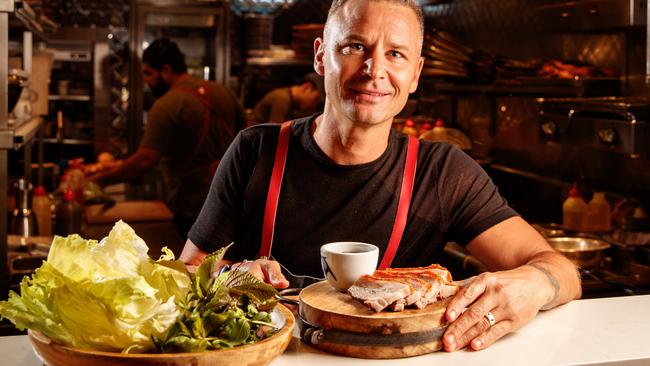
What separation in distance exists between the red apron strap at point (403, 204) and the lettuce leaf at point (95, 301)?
1.04 meters

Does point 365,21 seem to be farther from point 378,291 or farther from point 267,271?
point 378,291

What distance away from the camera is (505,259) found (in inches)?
97.0

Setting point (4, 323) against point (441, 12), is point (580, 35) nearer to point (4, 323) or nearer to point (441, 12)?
point (441, 12)

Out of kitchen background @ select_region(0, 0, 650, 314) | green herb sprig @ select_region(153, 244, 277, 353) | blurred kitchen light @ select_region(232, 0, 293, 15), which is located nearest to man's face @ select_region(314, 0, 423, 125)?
green herb sprig @ select_region(153, 244, 277, 353)

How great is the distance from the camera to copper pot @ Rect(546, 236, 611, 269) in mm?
3711

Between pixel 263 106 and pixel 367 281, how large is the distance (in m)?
6.03

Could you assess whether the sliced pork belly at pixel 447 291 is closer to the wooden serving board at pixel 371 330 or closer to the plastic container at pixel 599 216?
the wooden serving board at pixel 371 330

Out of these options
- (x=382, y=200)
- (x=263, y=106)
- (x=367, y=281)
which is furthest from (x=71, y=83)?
(x=367, y=281)

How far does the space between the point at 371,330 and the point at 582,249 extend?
2360 millimetres

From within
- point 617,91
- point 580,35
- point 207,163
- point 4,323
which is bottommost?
point 4,323

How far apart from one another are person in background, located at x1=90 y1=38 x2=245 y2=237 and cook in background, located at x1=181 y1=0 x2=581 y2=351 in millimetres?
3382

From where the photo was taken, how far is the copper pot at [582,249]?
371cm

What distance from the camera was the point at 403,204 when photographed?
8.36 ft

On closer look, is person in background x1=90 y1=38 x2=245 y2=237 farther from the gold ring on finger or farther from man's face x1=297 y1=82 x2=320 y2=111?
the gold ring on finger
